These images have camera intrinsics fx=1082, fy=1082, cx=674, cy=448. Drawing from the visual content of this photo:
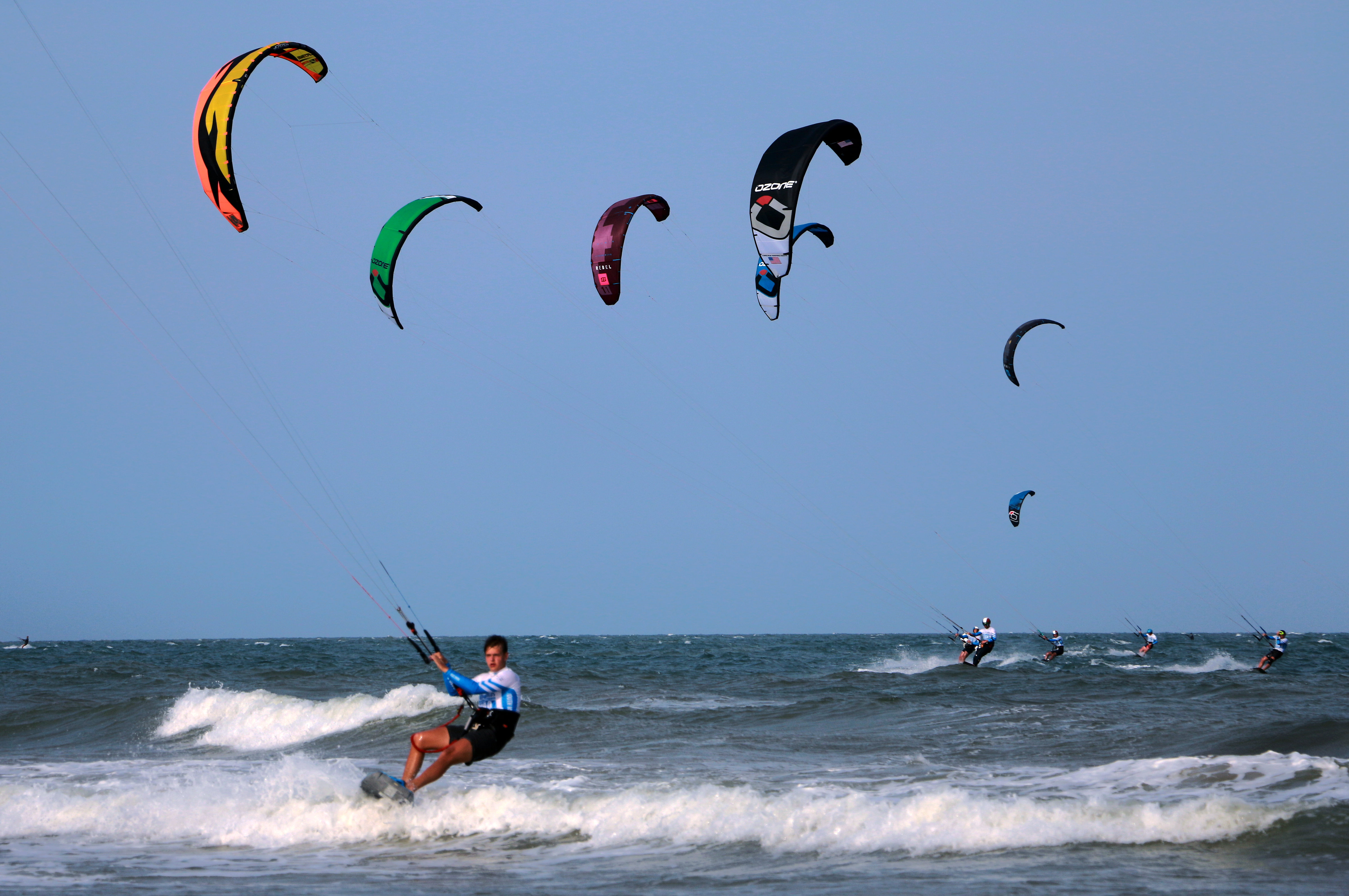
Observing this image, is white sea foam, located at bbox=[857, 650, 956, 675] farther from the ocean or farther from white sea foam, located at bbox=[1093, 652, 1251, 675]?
the ocean

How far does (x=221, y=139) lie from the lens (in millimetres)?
10000

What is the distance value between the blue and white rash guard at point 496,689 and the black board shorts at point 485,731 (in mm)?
43

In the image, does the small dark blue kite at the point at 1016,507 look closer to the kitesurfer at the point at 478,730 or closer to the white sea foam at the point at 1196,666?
the white sea foam at the point at 1196,666

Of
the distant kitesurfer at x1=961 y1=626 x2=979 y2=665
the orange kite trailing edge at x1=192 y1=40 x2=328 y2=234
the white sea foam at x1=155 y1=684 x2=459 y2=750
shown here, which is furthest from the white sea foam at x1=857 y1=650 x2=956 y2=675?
the orange kite trailing edge at x1=192 y1=40 x2=328 y2=234

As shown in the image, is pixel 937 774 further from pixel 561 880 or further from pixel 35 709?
pixel 35 709

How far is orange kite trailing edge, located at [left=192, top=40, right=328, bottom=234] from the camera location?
32.7 ft

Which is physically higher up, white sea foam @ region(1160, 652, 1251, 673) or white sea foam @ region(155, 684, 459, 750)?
white sea foam @ region(1160, 652, 1251, 673)

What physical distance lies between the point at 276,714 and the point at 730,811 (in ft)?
31.7

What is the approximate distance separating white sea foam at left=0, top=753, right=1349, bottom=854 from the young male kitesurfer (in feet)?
2.60

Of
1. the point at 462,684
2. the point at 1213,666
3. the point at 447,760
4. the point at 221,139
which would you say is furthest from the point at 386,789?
the point at 1213,666

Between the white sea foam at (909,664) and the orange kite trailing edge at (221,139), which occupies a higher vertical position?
the orange kite trailing edge at (221,139)

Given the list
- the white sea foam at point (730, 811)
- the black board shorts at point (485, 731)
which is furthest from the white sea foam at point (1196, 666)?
the black board shorts at point (485, 731)

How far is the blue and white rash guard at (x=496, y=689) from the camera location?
636 cm

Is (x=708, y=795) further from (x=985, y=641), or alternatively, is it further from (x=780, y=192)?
(x=985, y=641)
